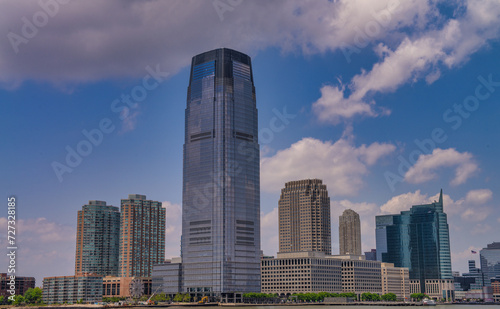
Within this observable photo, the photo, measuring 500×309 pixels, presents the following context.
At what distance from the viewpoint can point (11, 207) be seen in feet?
361

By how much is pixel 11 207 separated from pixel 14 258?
991 centimetres

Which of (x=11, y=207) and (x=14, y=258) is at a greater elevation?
(x=11, y=207)

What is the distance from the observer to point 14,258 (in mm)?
112500
